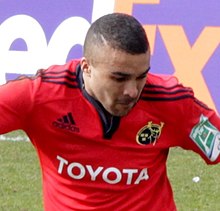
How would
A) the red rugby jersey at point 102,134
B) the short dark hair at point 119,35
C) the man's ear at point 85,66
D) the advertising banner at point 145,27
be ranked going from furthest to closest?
the advertising banner at point 145,27, the red rugby jersey at point 102,134, the man's ear at point 85,66, the short dark hair at point 119,35

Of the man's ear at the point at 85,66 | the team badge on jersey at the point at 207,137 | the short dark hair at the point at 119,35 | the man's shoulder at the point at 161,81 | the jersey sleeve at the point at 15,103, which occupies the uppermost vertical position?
the short dark hair at the point at 119,35

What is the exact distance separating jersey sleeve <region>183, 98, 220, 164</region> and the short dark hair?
52 centimetres

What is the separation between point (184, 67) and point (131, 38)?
5902mm

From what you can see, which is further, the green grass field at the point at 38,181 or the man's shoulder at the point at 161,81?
the green grass field at the point at 38,181

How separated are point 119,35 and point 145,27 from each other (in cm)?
604

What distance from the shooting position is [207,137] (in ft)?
13.0

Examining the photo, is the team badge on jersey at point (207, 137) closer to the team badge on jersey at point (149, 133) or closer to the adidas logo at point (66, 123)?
the team badge on jersey at point (149, 133)

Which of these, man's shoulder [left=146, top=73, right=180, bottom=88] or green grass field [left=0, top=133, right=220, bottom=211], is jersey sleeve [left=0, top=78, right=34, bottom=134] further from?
green grass field [left=0, top=133, right=220, bottom=211]

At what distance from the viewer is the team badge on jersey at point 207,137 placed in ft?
12.9

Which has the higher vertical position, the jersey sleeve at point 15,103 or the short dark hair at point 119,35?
the short dark hair at point 119,35

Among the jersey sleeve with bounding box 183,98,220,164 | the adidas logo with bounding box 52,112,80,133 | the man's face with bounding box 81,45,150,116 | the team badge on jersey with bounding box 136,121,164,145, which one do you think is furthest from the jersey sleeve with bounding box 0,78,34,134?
the jersey sleeve with bounding box 183,98,220,164

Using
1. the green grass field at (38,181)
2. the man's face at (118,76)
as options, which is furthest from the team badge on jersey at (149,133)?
the green grass field at (38,181)

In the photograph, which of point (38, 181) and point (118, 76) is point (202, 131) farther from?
point (38, 181)

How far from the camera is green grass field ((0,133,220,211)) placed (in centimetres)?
699
